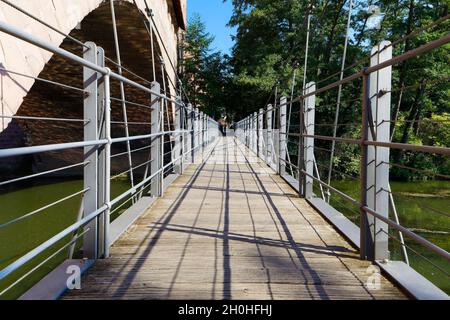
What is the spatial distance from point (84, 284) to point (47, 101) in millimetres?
12806

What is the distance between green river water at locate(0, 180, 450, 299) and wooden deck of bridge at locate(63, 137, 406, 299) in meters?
0.72

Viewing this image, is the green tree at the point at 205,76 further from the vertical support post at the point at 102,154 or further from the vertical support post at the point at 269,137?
the vertical support post at the point at 102,154

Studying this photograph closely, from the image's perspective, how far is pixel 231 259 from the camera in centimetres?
207

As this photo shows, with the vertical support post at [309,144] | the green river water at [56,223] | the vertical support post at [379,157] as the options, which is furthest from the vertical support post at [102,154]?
the vertical support post at [309,144]

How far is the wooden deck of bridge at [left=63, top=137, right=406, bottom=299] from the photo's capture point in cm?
168

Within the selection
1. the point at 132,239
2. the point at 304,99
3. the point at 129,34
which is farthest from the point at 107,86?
the point at 129,34

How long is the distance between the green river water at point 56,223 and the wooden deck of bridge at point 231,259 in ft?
2.37

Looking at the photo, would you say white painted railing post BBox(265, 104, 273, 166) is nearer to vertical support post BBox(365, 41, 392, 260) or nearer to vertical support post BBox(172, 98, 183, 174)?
vertical support post BBox(172, 98, 183, 174)

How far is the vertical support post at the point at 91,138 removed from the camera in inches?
76.3

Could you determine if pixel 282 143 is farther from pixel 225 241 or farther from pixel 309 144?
pixel 225 241

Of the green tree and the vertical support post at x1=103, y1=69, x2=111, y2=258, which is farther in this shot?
the green tree

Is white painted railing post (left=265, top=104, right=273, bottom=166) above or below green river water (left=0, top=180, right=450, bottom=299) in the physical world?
above

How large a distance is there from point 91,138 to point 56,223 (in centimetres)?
717

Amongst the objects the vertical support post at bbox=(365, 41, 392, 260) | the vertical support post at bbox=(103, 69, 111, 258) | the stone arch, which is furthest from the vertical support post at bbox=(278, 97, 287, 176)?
the vertical support post at bbox=(103, 69, 111, 258)
